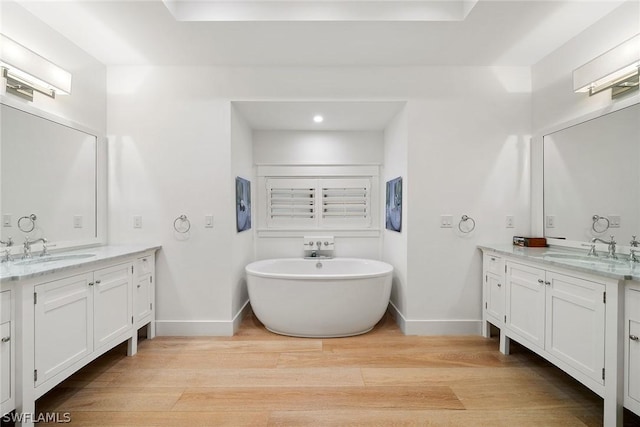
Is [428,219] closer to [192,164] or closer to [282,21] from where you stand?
[282,21]

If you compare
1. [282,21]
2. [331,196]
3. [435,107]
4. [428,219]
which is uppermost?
[282,21]

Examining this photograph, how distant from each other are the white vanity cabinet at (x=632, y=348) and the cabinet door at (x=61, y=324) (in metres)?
2.99

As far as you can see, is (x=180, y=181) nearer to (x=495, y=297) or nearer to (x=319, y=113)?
(x=319, y=113)

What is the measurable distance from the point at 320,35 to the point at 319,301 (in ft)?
7.18

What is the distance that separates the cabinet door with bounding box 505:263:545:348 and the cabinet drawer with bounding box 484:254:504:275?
0.33 ft

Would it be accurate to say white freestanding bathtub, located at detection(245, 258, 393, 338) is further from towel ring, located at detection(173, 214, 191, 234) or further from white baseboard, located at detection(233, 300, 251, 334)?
towel ring, located at detection(173, 214, 191, 234)

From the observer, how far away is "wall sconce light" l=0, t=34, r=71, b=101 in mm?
1879

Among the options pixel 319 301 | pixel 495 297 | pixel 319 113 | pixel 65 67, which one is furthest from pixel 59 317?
pixel 495 297

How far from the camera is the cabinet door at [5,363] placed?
4.63 feet

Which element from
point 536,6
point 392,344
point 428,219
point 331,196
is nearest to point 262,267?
point 331,196

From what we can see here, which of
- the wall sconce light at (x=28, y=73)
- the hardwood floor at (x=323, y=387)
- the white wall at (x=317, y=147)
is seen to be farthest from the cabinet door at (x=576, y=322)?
the wall sconce light at (x=28, y=73)

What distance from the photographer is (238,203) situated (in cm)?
300

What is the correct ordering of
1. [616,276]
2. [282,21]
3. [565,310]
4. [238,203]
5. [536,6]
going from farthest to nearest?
[238,203] < [282,21] < [536,6] < [565,310] < [616,276]

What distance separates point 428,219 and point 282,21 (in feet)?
6.68
